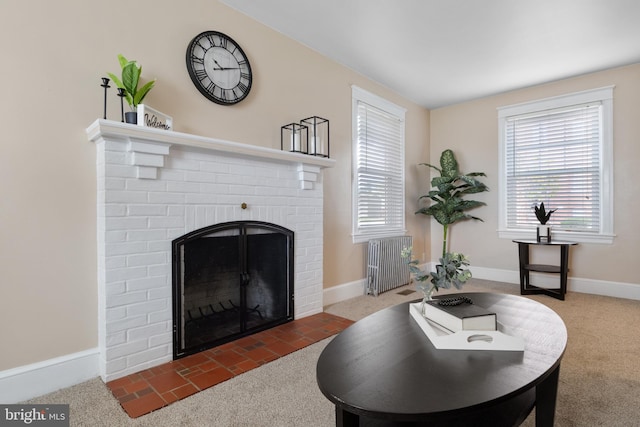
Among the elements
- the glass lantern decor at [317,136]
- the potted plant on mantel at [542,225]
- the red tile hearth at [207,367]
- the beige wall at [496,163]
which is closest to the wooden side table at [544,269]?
the potted plant on mantel at [542,225]

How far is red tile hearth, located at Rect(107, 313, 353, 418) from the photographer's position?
1.76 meters

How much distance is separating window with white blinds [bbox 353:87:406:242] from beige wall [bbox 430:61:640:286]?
981mm

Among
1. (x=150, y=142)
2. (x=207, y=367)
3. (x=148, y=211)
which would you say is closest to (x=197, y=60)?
(x=150, y=142)

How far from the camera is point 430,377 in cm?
109

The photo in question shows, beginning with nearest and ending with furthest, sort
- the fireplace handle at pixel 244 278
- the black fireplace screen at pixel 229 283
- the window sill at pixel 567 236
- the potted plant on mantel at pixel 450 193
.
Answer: the black fireplace screen at pixel 229 283 → the fireplace handle at pixel 244 278 → the window sill at pixel 567 236 → the potted plant on mantel at pixel 450 193

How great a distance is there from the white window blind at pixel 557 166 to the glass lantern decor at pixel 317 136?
277cm

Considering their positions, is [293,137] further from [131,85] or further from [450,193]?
[450,193]

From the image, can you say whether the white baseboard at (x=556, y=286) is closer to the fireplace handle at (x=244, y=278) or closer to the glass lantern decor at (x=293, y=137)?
the fireplace handle at (x=244, y=278)

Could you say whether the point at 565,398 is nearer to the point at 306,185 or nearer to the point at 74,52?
the point at 306,185

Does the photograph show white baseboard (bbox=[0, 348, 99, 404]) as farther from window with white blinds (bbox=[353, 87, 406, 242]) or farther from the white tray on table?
window with white blinds (bbox=[353, 87, 406, 242])

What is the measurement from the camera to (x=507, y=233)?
4578 millimetres

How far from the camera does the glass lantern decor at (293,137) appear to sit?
2996 millimetres

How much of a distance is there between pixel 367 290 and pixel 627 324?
2381 millimetres
